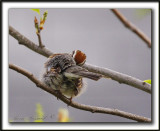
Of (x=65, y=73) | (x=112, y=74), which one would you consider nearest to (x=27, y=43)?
(x=65, y=73)

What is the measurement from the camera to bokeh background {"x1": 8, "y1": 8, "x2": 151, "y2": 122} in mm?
1665

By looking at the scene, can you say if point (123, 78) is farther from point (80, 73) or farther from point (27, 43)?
point (27, 43)

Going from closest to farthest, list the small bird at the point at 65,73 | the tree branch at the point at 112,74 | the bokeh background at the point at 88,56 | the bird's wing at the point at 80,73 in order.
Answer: the bird's wing at the point at 80,73 → the small bird at the point at 65,73 → the tree branch at the point at 112,74 → the bokeh background at the point at 88,56

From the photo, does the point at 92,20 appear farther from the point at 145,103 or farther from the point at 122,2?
the point at 145,103

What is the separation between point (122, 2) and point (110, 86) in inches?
23.7

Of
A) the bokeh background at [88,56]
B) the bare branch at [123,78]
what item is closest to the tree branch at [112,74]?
the bare branch at [123,78]

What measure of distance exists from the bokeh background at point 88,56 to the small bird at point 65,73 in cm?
14

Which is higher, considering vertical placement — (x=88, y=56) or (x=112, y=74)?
(x=88, y=56)

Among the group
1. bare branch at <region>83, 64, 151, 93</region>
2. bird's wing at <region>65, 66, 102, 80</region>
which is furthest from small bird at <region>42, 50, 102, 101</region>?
bare branch at <region>83, 64, 151, 93</region>

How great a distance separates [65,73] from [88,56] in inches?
12.2

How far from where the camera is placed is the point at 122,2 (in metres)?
1.73

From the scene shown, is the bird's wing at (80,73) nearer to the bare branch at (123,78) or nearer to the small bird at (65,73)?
the small bird at (65,73)

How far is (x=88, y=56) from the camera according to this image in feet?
5.35

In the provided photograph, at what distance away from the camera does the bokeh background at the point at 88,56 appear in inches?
65.6
